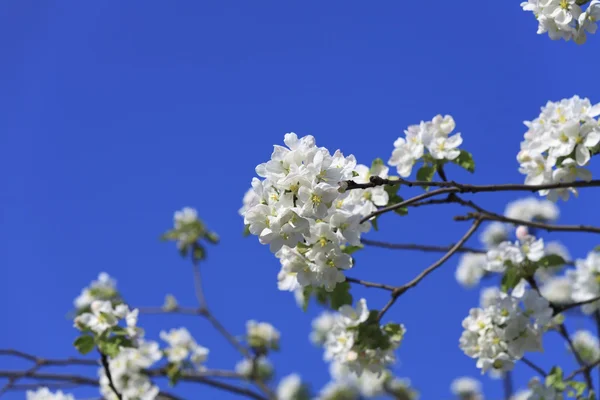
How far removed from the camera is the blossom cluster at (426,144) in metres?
2.71

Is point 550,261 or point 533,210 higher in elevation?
point 533,210

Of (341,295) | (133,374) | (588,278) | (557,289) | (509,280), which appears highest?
(557,289)

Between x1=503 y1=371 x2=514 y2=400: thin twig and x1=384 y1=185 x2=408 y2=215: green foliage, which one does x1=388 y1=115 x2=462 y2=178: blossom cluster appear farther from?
x1=503 y1=371 x2=514 y2=400: thin twig

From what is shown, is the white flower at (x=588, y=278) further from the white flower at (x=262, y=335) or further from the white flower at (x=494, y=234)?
the white flower at (x=494, y=234)

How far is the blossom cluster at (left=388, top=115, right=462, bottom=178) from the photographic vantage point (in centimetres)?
271

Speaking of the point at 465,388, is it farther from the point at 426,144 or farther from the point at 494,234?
the point at 426,144

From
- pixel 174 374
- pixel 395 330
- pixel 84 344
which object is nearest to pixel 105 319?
pixel 84 344

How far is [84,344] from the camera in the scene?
2.97 metres

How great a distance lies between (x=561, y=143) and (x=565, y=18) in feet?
1.45

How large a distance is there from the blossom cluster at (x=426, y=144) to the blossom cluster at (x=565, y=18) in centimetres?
52

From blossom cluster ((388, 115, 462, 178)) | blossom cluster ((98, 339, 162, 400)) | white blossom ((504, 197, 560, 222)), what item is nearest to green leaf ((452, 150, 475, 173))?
blossom cluster ((388, 115, 462, 178))

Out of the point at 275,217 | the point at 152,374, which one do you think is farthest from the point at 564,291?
the point at 275,217

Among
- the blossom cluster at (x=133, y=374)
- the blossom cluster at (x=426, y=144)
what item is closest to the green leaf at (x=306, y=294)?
the blossom cluster at (x=426, y=144)

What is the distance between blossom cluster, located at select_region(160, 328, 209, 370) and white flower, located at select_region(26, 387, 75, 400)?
89 centimetres
